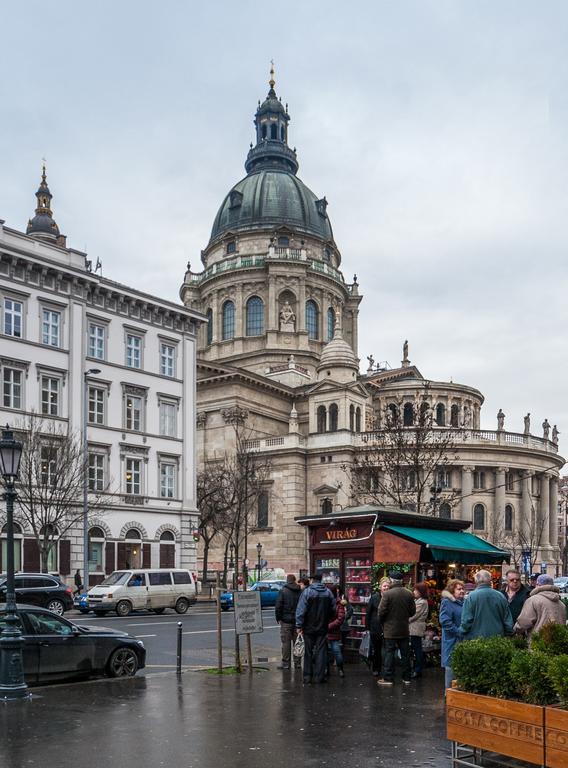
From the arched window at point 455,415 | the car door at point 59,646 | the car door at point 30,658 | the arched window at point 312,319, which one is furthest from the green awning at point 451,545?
the arched window at point 312,319

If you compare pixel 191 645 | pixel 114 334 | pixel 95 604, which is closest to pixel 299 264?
pixel 114 334

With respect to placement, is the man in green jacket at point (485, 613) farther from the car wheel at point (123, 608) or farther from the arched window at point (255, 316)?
the arched window at point (255, 316)

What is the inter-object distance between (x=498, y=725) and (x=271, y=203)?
3482 inches

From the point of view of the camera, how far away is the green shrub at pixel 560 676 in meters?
7.81

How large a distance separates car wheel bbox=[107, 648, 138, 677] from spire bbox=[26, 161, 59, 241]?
74101mm

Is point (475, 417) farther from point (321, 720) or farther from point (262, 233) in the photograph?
point (321, 720)

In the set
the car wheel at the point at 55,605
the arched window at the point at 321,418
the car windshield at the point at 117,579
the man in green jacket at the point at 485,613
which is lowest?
the car wheel at the point at 55,605

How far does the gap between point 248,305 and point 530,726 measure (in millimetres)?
82247

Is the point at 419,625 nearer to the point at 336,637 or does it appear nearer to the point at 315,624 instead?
the point at 336,637

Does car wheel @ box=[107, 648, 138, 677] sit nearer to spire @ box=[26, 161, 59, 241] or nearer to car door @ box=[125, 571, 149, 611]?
car door @ box=[125, 571, 149, 611]

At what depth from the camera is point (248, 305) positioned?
8956 cm

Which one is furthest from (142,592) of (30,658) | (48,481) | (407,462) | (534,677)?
(534,677)

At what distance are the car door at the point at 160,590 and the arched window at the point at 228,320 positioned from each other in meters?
53.5

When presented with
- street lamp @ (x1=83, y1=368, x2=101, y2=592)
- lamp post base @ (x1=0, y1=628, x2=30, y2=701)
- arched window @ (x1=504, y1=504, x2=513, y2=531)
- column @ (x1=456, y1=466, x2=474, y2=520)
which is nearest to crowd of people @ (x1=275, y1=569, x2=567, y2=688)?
lamp post base @ (x1=0, y1=628, x2=30, y2=701)
